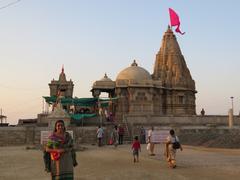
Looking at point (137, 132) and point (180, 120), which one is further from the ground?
point (180, 120)

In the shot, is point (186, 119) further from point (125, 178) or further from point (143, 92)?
point (125, 178)

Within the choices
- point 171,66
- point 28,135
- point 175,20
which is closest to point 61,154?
point 28,135

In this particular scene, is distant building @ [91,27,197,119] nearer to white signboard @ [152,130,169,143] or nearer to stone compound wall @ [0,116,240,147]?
stone compound wall @ [0,116,240,147]

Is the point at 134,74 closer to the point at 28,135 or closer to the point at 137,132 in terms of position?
the point at 137,132

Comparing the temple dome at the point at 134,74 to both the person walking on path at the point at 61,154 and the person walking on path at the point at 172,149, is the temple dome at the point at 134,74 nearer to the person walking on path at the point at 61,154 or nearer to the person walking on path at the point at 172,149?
the person walking on path at the point at 172,149

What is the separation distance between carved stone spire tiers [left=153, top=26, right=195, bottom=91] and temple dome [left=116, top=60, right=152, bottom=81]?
328 cm

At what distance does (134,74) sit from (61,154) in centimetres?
4325

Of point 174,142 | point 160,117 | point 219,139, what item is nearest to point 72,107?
point 160,117

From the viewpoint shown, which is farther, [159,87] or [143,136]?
[159,87]

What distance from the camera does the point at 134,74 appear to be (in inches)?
1939

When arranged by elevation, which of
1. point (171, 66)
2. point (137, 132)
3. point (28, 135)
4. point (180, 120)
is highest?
point (171, 66)

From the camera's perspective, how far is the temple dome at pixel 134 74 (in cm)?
4871

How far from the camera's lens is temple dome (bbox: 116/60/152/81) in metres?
48.7

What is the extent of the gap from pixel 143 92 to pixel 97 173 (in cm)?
3627
